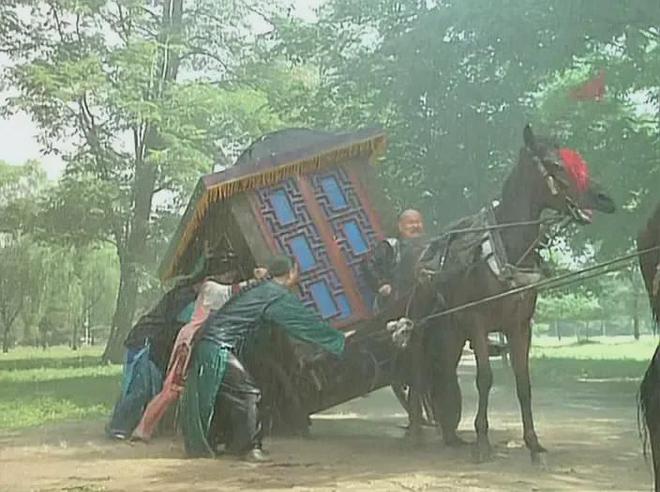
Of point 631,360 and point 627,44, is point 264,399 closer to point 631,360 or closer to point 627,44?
point 631,360

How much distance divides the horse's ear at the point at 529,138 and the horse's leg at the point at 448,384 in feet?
1.29

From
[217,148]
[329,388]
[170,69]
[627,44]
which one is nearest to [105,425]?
[329,388]

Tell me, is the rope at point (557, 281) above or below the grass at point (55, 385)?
below

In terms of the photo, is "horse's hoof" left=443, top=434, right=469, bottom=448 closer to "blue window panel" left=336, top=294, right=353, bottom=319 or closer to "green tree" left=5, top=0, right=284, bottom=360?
"blue window panel" left=336, top=294, right=353, bottom=319

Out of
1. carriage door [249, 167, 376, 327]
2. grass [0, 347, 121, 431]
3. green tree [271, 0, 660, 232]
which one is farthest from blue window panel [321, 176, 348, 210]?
grass [0, 347, 121, 431]

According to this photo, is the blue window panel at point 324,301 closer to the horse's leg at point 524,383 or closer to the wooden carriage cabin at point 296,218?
the wooden carriage cabin at point 296,218

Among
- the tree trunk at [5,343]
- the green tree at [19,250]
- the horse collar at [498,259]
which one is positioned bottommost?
the horse collar at [498,259]

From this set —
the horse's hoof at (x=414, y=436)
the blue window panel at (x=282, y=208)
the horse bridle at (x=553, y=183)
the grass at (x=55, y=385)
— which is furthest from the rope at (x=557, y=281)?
the grass at (x=55, y=385)

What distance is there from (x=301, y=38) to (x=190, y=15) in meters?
Answer: 0.25

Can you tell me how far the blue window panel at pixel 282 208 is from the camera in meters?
2.04

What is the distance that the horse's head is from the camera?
76.5 inches

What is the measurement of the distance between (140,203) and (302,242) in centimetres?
35

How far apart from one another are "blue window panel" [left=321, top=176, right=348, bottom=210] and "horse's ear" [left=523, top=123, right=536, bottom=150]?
39cm

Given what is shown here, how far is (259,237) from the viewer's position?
6.72 ft
